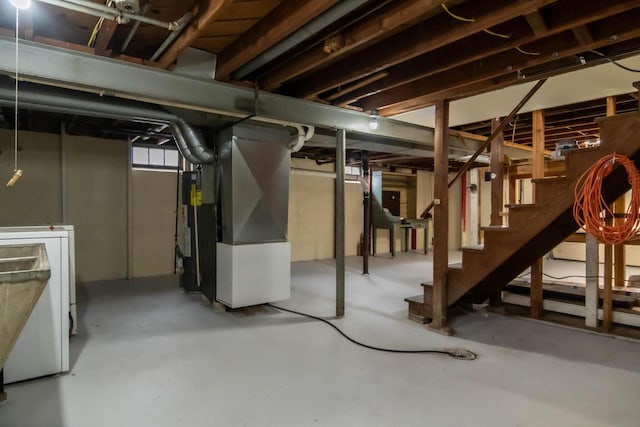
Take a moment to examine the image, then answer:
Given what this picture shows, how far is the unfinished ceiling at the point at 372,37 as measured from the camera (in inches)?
80.4

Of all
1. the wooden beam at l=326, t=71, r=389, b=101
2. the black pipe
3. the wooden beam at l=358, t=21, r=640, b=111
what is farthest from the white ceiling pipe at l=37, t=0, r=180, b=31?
the black pipe

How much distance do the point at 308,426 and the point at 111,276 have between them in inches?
182

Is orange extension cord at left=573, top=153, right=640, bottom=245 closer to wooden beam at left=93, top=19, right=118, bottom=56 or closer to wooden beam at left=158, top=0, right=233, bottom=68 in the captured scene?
wooden beam at left=158, top=0, right=233, bottom=68

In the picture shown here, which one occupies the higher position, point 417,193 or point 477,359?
point 417,193

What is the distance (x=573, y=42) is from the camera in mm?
2377

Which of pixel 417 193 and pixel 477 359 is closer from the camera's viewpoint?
pixel 477 359

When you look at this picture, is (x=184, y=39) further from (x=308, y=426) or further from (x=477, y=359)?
(x=477, y=359)

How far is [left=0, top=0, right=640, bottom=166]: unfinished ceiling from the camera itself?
2043 millimetres

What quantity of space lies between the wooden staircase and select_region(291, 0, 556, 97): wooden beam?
1.20 metres

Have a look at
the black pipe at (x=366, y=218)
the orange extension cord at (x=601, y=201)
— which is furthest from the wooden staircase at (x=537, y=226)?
the black pipe at (x=366, y=218)

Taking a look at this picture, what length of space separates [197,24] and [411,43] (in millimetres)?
1355

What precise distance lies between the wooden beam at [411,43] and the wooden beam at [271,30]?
74 cm

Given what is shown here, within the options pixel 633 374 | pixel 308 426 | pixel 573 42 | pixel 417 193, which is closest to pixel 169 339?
pixel 308 426

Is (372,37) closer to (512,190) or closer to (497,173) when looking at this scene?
(497,173)
